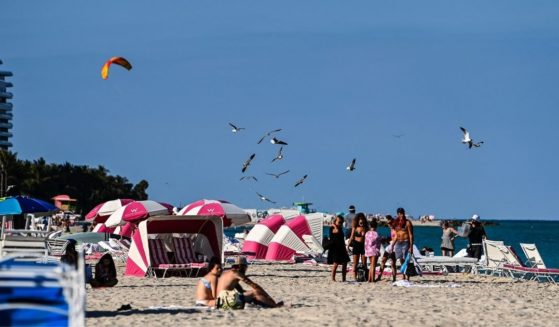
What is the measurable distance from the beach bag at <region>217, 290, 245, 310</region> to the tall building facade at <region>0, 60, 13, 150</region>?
16809 centimetres

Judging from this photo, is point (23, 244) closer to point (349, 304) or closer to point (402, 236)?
point (349, 304)

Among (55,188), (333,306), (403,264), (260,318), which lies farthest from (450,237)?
(55,188)

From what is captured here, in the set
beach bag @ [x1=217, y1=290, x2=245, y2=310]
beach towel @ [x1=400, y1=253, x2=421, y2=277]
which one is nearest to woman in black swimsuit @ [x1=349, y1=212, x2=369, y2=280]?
beach towel @ [x1=400, y1=253, x2=421, y2=277]

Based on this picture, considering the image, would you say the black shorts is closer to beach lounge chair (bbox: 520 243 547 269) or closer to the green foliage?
beach lounge chair (bbox: 520 243 547 269)

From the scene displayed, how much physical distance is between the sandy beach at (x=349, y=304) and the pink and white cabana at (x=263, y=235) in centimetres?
958

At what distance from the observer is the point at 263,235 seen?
30656 mm

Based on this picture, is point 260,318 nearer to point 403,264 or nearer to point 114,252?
point 403,264

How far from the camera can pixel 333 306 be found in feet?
46.0

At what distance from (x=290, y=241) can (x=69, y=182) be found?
8486 cm

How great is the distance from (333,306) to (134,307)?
2.58m

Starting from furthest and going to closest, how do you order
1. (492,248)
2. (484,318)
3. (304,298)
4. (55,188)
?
(55,188), (492,248), (304,298), (484,318)

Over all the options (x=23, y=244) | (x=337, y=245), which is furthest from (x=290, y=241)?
(x=23, y=244)

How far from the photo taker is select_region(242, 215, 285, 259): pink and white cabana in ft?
99.3

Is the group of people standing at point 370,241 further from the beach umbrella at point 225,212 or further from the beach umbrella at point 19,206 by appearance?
the beach umbrella at point 19,206
